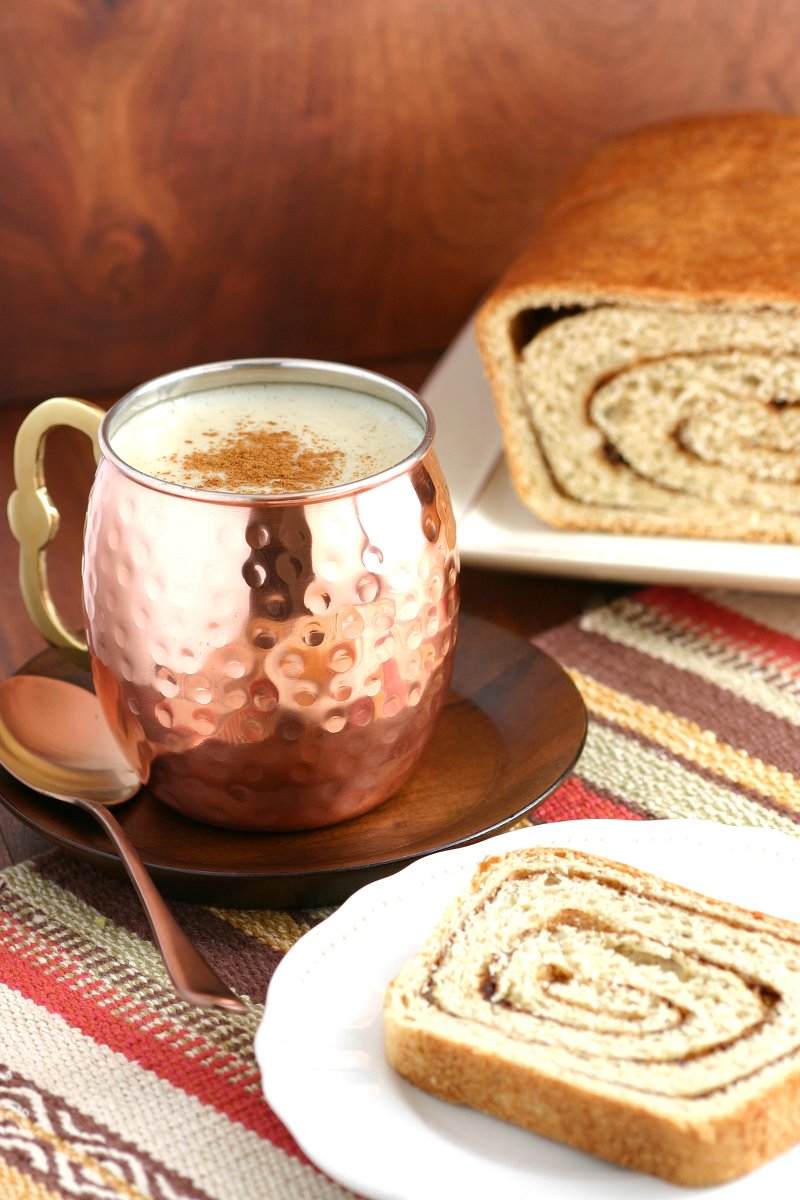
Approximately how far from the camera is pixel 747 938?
2.34 feet

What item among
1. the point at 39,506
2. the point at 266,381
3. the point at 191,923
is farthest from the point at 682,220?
the point at 191,923

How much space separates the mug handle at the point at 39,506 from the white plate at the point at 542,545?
407mm

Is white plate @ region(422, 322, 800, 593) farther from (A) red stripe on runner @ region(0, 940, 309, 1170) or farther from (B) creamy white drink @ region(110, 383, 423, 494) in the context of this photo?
(A) red stripe on runner @ region(0, 940, 309, 1170)

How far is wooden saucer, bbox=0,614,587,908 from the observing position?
793 millimetres

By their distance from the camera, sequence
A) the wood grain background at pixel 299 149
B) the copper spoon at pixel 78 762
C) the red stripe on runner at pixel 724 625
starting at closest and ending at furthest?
the copper spoon at pixel 78 762
the red stripe on runner at pixel 724 625
the wood grain background at pixel 299 149

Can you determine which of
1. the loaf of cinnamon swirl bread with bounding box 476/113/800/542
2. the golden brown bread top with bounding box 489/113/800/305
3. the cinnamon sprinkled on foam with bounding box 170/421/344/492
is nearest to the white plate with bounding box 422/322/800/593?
the loaf of cinnamon swirl bread with bounding box 476/113/800/542

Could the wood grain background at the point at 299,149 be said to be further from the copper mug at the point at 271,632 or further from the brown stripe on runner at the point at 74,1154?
the brown stripe on runner at the point at 74,1154

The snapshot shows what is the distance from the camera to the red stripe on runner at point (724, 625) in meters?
1.15

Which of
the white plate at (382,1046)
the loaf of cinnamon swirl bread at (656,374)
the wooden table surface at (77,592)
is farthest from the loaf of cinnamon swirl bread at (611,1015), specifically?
the loaf of cinnamon swirl bread at (656,374)

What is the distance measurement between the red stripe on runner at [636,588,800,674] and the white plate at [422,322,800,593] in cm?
3

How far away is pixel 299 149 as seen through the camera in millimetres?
1602

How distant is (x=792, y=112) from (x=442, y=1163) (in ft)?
4.97

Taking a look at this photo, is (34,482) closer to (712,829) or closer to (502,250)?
(712,829)

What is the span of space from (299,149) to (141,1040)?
1.15 metres
